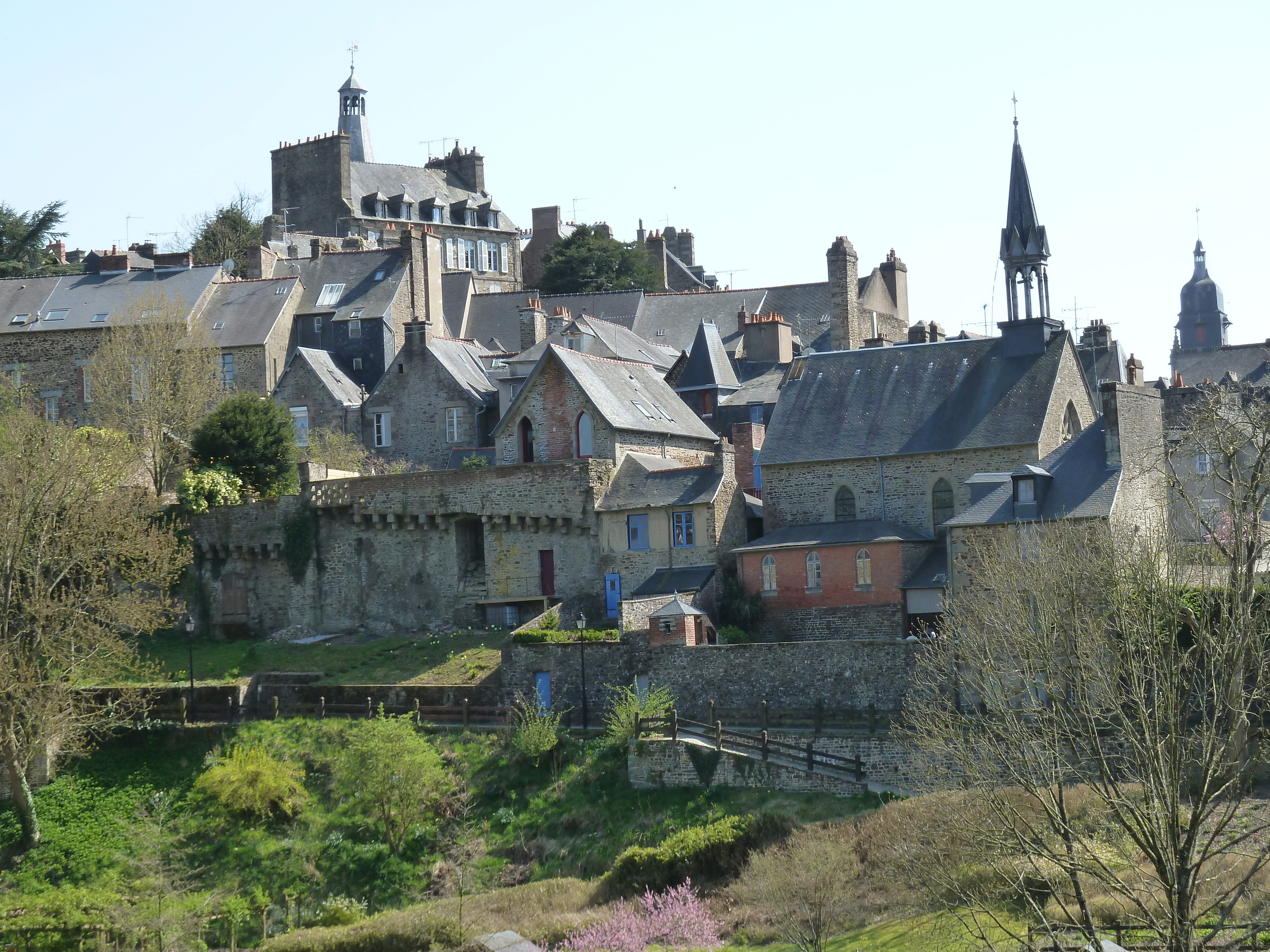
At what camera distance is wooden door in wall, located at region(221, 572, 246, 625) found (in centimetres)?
4519

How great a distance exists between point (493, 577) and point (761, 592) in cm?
798

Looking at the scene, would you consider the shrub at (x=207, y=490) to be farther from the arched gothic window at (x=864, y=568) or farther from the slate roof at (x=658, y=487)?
the arched gothic window at (x=864, y=568)

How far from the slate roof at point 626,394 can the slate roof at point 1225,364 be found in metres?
24.2

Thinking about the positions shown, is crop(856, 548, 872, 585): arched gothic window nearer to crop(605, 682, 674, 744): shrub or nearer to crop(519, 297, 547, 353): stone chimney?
crop(605, 682, 674, 744): shrub

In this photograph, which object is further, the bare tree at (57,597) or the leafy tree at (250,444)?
the leafy tree at (250,444)

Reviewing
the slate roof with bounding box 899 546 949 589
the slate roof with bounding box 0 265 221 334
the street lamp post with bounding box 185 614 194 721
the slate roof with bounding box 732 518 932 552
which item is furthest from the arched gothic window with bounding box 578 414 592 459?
the slate roof with bounding box 0 265 221 334

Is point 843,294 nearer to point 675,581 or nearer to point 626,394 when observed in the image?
point 626,394

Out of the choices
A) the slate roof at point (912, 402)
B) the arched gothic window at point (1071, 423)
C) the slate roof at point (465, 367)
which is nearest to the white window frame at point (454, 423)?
the slate roof at point (465, 367)

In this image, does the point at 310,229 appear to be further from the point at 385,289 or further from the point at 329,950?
the point at 329,950

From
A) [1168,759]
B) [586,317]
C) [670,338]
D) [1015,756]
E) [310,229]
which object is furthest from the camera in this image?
[310,229]

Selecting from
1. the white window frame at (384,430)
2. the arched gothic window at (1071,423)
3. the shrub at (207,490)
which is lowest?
the shrub at (207,490)

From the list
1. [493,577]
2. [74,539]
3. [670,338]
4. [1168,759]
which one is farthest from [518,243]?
[1168,759]

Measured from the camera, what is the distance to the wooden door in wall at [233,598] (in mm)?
45188

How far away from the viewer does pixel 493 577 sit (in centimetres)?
4291
